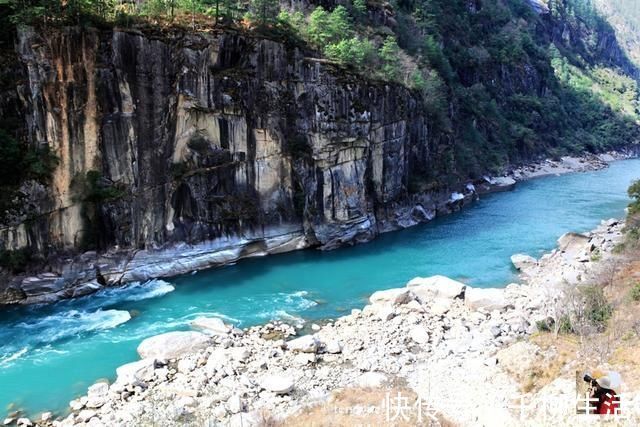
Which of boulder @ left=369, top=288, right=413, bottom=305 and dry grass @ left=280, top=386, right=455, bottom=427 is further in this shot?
boulder @ left=369, top=288, right=413, bottom=305

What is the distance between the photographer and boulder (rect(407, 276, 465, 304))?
70.2 feet

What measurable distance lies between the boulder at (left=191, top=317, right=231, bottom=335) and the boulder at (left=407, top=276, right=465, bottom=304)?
7.81 m

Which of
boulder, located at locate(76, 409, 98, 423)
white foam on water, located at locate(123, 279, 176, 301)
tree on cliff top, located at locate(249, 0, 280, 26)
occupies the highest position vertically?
tree on cliff top, located at locate(249, 0, 280, 26)

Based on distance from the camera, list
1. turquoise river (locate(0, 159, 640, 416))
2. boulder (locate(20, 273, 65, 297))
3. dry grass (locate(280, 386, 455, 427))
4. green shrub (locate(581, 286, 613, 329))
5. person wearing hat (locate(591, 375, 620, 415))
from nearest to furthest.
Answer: person wearing hat (locate(591, 375, 620, 415)), dry grass (locate(280, 386, 455, 427)), green shrub (locate(581, 286, 613, 329)), turquoise river (locate(0, 159, 640, 416)), boulder (locate(20, 273, 65, 297))

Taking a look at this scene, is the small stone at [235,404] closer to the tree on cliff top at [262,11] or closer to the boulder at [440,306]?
the boulder at [440,306]

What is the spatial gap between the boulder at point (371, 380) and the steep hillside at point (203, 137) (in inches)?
515

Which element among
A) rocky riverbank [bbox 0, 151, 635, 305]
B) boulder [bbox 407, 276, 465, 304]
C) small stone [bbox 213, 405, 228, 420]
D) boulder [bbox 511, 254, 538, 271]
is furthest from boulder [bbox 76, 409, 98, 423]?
boulder [bbox 511, 254, 538, 271]

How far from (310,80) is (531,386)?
20.2m

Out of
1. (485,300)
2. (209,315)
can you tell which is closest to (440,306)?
(485,300)

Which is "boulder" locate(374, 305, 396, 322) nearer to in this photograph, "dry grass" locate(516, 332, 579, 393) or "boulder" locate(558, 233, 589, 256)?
"dry grass" locate(516, 332, 579, 393)

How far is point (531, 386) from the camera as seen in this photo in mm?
13125

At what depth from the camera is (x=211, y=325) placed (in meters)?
18.8

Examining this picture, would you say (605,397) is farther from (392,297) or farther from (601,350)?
(392,297)

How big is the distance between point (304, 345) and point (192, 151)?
12.9 metres
